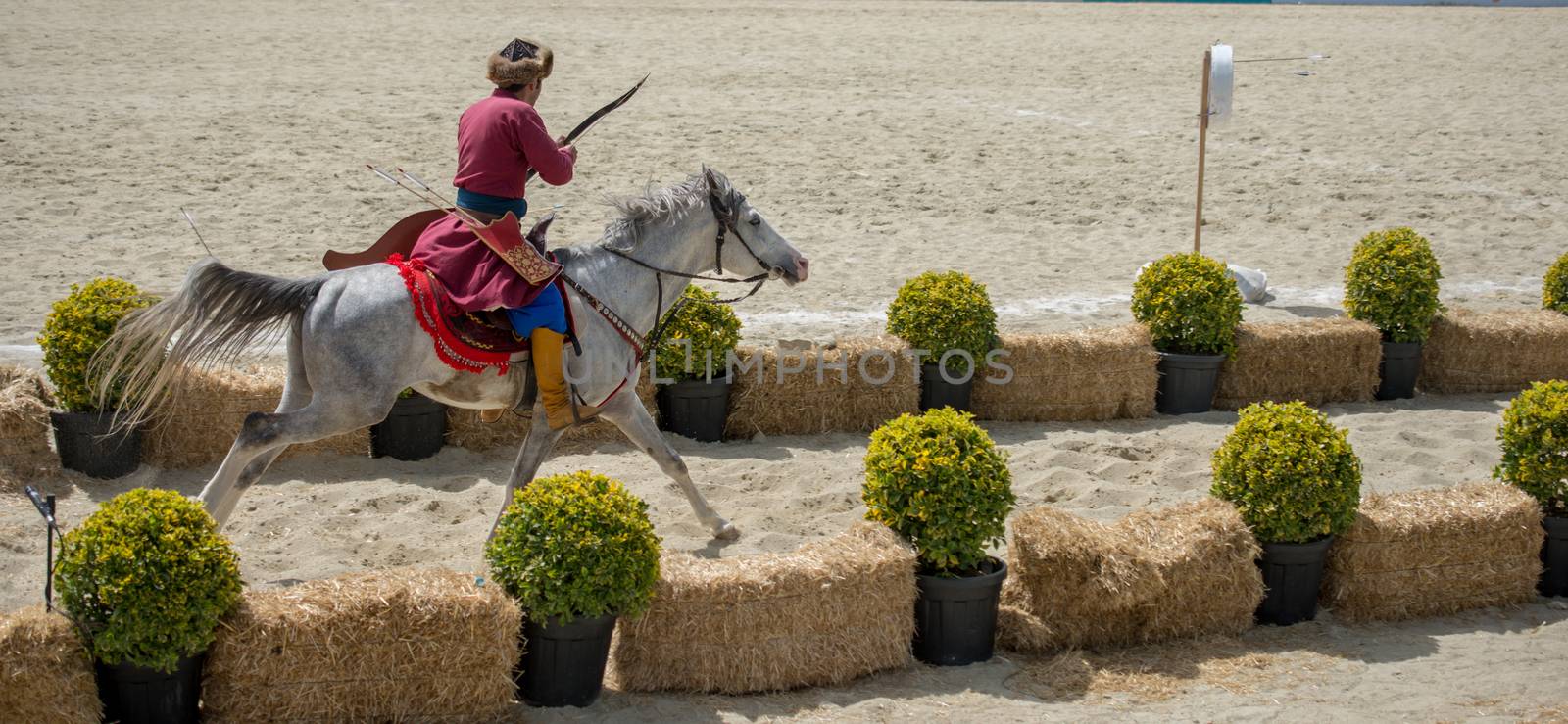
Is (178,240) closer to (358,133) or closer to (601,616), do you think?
(358,133)

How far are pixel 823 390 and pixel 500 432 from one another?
2.24 meters

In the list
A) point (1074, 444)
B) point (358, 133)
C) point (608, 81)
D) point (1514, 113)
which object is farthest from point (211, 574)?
point (1514, 113)

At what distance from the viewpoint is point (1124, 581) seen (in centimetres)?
671

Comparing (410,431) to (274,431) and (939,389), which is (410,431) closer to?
(274,431)

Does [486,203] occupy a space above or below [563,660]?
above

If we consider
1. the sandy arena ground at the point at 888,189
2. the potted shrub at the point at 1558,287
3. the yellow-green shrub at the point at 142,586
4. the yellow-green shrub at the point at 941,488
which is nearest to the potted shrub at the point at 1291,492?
the sandy arena ground at the point at 888,189

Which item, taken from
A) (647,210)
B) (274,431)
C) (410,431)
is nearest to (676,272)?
(647,210)

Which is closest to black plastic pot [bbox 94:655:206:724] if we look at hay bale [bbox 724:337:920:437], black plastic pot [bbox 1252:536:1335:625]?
hay bale [bbox 724:337:920:437]

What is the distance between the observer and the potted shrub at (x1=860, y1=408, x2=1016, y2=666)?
21.1ft

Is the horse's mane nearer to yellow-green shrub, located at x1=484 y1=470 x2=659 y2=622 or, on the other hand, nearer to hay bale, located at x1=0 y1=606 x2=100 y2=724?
yellow-green shrub, located at x1=484 y1=470 x2=659 y2=622

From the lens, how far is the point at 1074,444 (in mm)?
9859

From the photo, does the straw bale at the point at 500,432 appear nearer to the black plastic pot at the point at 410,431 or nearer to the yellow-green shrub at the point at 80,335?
the black plastic pot at the point at 410,431

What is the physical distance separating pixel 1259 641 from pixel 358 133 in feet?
44.3

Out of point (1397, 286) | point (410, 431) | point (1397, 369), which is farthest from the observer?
point (1397, 369)
